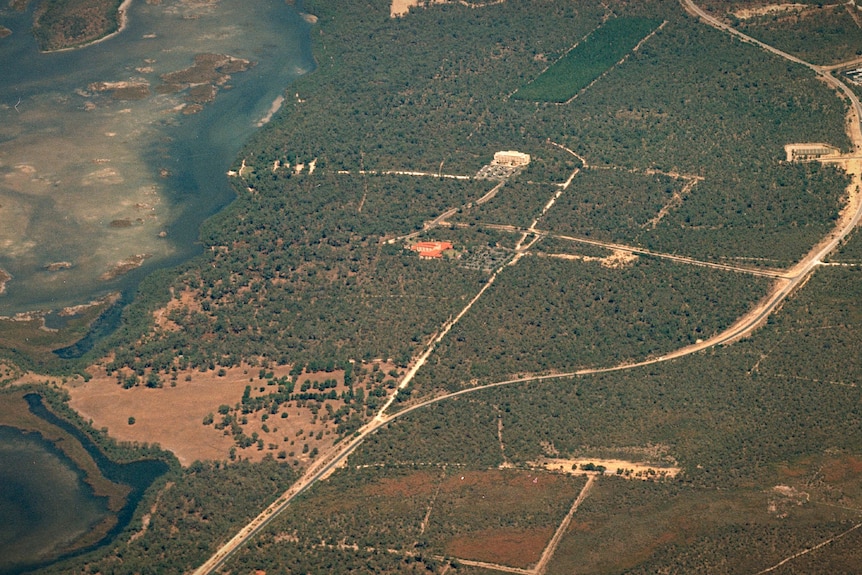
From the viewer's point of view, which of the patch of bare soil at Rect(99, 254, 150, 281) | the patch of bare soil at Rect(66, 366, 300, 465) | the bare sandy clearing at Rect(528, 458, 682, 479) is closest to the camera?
the bare sandy clearing at Rect(528, 458, 682, 479)

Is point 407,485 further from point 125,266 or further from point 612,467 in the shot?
point 125,266

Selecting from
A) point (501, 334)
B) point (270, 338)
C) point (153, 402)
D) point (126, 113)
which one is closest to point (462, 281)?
point (501, 334)

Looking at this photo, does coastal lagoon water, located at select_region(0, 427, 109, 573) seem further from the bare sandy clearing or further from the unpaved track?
the bare sandy clearing

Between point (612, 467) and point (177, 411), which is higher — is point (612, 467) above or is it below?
above

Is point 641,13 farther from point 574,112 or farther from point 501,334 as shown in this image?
point 501,334

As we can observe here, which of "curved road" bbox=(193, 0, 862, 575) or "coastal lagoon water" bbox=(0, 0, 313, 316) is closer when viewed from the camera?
"curved road" bbox=(193, 0, 862, 575)

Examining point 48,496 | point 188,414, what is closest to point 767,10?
point 188,414

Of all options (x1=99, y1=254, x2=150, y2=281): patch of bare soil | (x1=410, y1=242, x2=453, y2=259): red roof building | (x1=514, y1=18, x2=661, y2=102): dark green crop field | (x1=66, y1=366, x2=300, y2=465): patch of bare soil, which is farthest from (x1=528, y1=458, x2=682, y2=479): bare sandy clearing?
(x1=514, y1=18, x2=661, y2=102): dark green crop field
